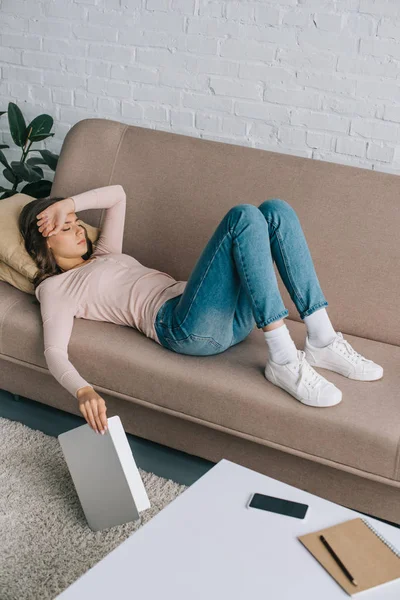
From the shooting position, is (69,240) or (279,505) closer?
(279,505)

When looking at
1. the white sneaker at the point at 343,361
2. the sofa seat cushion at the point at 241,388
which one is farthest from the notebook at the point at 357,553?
the white sneaker at the point at 343,361

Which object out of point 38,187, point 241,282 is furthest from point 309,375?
point 38,187

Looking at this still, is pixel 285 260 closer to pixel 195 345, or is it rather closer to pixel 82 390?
pixel 195 345

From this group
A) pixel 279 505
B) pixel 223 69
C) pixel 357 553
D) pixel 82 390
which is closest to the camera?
pixel 357 553

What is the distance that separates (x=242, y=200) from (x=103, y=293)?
22.0 inches

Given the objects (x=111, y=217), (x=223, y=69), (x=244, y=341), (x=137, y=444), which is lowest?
(x=137, y=444)

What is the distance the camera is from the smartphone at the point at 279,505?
1441mm

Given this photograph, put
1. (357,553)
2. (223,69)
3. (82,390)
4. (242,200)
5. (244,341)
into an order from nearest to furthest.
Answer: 1. (357,553)
2. (82,390)
3. (244,341)
4. (242,200)
5. (223,69)

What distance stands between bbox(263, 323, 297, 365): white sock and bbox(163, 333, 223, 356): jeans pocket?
20 cm

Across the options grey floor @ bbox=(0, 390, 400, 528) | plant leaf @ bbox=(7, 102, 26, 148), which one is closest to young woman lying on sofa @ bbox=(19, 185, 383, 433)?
grey floor @ bbox=(0, 390, 400, 528)

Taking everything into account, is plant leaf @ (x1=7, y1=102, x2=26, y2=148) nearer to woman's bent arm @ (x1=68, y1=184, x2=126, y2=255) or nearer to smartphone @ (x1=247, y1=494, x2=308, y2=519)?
woman's bent arm @ (x1=68, y1=184, x2=126, y2=255)

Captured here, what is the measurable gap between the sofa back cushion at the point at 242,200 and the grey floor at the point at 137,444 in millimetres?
568

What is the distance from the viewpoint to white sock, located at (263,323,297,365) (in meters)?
1.91

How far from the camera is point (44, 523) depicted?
1919mm
